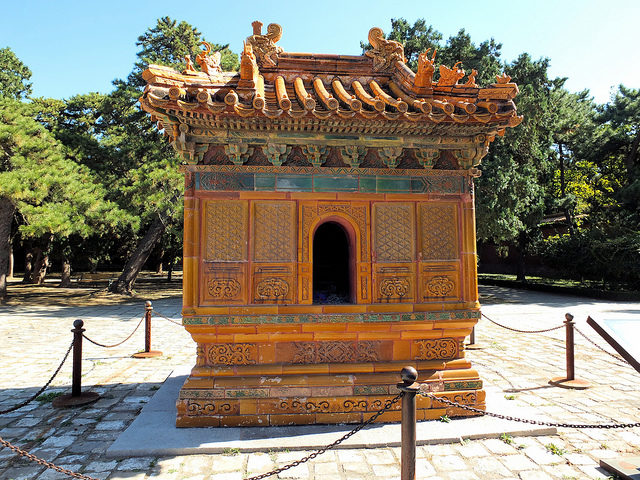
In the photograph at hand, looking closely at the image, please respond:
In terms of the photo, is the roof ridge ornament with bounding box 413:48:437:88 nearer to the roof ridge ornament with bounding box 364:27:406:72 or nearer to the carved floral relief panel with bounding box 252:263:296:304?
the roof ridge ornament with bounding box 364:27:406:72

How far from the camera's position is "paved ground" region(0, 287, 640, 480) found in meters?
4.07

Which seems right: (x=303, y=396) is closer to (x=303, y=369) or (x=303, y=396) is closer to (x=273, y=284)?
(x=303, y=369)

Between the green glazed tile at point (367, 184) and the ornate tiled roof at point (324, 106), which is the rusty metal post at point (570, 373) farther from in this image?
the green glazed tile at point (367, 184)

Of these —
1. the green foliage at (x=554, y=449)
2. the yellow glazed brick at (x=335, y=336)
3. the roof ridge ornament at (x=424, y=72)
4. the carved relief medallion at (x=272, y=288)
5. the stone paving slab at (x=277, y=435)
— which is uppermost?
the roof ridge ornament at (x=424, y=72)

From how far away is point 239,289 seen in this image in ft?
16.8

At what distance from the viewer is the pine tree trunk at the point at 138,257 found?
20797 mm

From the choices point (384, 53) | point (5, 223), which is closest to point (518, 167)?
point (384, 53)

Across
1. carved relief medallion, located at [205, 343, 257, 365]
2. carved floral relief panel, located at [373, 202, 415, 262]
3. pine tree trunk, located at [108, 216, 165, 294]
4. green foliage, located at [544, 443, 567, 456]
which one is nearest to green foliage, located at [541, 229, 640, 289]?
green foliage, located at [544, 443, 567, 456]

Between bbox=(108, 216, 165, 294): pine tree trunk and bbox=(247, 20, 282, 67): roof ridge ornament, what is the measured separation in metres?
15.8

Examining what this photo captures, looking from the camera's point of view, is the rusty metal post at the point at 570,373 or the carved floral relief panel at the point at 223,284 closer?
the carved floral relief panel at the point at 223,284

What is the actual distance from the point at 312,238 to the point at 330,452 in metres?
2.63

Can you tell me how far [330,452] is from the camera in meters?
4.46

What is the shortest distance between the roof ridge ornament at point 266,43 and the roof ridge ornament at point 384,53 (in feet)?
5.13

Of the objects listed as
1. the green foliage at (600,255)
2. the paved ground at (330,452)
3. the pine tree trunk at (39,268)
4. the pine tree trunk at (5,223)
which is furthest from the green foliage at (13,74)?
the green foliage at (600,255)
